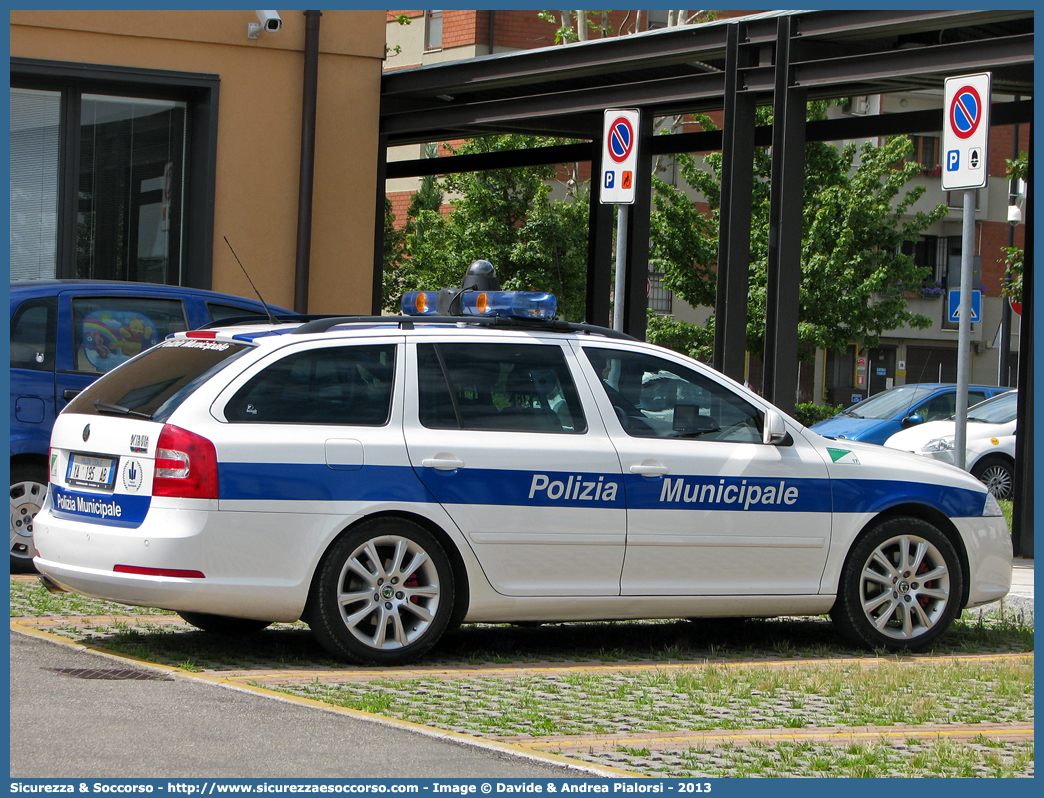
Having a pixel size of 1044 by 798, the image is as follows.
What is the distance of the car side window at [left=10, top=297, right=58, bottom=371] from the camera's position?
9109 mm

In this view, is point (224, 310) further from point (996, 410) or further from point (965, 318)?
point (996, 410)

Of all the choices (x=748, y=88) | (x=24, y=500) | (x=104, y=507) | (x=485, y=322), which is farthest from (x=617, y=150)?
(x=104, y=507)

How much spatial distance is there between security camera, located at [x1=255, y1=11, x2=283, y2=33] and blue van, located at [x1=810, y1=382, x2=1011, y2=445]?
8.19 meters

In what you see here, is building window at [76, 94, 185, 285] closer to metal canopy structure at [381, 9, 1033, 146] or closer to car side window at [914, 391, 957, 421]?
metal canopy structure at [381, 9, 1033, 146]

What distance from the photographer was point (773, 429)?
7.46 meters

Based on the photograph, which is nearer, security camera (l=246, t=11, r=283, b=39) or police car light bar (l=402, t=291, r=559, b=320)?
police car light bar (l=402, t=291, r=559, b=320)

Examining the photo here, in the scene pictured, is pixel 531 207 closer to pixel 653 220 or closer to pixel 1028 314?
pixel 653 220

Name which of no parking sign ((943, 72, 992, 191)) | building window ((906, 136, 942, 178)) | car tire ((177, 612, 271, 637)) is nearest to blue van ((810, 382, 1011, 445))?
Result: no parking sign ((943, 72, 992, 191))

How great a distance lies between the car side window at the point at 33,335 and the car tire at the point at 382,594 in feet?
11.1

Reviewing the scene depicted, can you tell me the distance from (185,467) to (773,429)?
2.92 m

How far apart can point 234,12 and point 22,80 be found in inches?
86.5

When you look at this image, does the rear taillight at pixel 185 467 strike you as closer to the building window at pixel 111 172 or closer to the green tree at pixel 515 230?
the building window at pixel 111 172

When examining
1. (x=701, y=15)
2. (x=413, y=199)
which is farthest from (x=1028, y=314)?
(x=413, y=199)

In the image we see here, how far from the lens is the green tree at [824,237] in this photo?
31.0m
